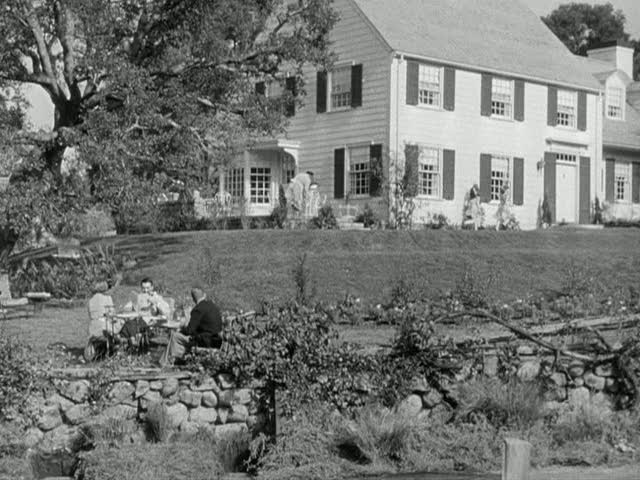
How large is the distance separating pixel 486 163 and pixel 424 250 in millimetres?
9618

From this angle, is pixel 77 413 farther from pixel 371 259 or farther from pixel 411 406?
pixel 371 259

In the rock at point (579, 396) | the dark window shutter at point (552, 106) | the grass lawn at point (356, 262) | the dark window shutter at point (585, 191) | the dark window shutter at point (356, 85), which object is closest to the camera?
the rock at point (579, 396)

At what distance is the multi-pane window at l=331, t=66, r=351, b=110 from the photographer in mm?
34375

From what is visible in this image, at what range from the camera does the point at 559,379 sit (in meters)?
14.9

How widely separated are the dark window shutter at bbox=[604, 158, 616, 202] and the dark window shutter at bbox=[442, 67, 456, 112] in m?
7.68

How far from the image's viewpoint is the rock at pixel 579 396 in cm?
1469

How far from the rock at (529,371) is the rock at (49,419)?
520cm

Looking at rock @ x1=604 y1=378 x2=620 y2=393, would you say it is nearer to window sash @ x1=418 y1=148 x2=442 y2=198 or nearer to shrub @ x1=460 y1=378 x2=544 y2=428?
shrub @ x1=460 y1=378 x2=544 y2=428

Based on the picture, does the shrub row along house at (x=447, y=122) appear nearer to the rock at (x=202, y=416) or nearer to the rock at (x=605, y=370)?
the rock at (x=605, y=370)

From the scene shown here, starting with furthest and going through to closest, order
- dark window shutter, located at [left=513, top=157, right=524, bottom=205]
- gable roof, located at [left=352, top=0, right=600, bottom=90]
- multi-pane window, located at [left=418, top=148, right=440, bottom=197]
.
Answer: dark window shutter, located at [left=513, top=157, right=524, bottom=205], gable roof, located at [left=352, top=0, right=600, bottom=90], multi-pane window, located at [left=418, top=148, right=440, bottom=197]

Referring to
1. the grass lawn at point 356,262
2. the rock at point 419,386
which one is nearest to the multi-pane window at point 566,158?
the grass lawn at point 356,262

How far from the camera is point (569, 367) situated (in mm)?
14953

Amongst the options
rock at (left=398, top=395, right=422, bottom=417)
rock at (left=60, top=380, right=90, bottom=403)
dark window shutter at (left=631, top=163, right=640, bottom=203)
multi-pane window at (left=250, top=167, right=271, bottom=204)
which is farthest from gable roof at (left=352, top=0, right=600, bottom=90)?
rock at (left=60, top=380, right=90, bottom=403)

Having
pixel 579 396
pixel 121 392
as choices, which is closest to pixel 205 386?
pixel 121 392
